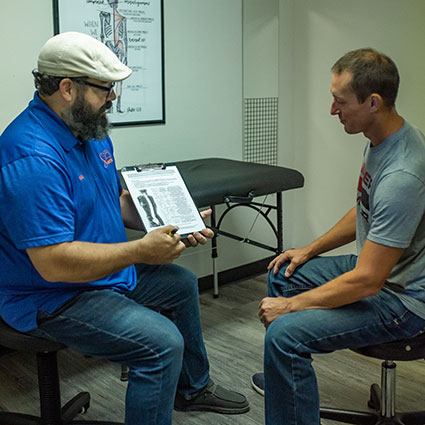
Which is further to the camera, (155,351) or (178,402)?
(178,402)

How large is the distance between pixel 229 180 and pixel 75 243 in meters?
1.23

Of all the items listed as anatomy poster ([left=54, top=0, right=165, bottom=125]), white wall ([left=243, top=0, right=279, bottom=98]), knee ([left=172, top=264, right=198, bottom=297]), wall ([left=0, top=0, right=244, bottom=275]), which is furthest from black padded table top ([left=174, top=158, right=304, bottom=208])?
white wall ([left=243, top=0, right=279, bottom=98])

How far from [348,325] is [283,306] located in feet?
0.69

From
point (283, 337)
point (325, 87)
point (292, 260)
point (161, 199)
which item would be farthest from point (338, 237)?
point (325, 87)

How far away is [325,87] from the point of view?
3.67 metres

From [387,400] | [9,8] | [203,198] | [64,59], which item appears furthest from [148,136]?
[387,400]

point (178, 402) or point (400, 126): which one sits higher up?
point (400, 126)

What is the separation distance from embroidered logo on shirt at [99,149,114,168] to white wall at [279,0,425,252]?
1.99 m

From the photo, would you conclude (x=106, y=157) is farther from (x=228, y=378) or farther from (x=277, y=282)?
(x=228, y=378)

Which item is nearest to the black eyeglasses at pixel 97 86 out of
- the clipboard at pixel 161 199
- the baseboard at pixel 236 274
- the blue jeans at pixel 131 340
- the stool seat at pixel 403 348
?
the clipboard at pixel 161 199

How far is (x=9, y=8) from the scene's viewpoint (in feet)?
8.09

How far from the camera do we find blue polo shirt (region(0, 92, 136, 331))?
158 cm

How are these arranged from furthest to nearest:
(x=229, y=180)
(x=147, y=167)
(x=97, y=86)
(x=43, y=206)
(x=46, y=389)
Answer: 1. (x=229, y=180)
2. (x=147, y=167)
3. (x=46, y=389)
4. (x=97, y=86)
5. (x=43, y=206)

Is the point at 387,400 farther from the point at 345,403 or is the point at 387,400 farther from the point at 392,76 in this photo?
the point at 392,76
